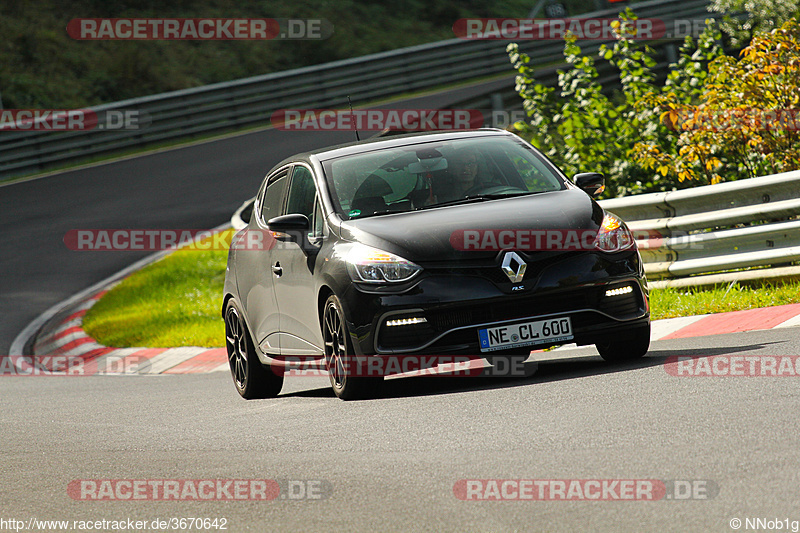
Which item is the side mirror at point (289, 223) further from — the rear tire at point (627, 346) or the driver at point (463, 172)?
the rear tire at point (627, 346)

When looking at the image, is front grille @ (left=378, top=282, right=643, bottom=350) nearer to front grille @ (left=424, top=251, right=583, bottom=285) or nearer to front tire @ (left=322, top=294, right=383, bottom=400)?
front grille @ (left=424, top=251, right=583, bottom=285)

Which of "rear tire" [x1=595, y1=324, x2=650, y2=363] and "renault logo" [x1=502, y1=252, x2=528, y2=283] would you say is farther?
"rear tire" [x1=595, y1=324, x2=650, y2=363]

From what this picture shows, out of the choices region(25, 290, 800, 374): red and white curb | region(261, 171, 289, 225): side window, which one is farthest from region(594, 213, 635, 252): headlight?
region(261, 171, 289, 225): side window

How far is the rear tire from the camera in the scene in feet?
26.1

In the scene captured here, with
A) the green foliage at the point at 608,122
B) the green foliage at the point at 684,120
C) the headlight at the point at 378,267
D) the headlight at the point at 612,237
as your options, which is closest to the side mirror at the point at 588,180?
the headlight at the point at 612,237

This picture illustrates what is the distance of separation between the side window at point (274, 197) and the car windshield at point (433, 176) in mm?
774

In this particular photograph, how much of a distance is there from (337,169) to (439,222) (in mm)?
1231

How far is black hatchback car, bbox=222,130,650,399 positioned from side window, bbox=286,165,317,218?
0.06 ft

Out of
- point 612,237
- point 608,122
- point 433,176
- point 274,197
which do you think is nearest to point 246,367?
point 274,197

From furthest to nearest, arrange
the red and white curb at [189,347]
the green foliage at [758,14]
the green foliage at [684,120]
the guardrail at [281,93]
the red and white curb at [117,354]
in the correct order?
the guardrail at [281,93] → the green foliage at [758,14] → the red and white curb at [117,354] → the green foliage at [684,120] → the red and white curb at [189,347]

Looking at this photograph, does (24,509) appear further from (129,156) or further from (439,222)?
(129,156)

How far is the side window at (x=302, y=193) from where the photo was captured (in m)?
8.56

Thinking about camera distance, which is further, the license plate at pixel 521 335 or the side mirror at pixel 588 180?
the side mirror at pixel 588 180

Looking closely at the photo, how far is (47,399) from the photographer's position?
36.1 ft
